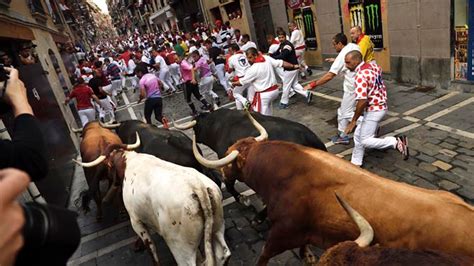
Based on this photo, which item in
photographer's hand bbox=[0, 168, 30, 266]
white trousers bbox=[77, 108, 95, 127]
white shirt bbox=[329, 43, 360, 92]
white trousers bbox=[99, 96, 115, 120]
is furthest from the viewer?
white trousers bbox=[99, 96, 115, 120]

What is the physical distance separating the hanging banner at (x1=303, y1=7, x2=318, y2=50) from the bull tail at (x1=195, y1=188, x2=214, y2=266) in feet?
38.1

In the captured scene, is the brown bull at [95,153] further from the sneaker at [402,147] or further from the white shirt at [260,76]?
the sneaker at [402,147]

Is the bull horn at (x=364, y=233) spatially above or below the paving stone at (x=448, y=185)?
above

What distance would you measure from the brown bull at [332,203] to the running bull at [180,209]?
452mm

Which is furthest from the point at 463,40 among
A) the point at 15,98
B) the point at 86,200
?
the point at 15,98

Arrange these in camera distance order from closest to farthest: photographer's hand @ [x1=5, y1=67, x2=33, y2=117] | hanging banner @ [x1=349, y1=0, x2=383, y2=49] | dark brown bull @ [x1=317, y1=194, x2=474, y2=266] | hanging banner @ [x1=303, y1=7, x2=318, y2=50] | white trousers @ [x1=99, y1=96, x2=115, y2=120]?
dark brown bull @ [x1=317, y1=194, x2=474, y2=266] → photographer's hand @ [x1=5, y1=67, x2=33, y2=117] → hanging banner @ [x1=349, y1=0, x2=383, y2=49] → white trousers @ [x1=99, y1=96, x2=115, y2=120] → hanging banner @ [x1=303, y1=7, x2=318, y2=50]

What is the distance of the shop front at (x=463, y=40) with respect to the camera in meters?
7.86

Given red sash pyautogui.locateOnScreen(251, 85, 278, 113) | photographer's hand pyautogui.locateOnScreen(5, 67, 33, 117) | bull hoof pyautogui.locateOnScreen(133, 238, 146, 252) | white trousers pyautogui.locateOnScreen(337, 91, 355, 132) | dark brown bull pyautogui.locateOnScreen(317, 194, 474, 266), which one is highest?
photographer's hand pyautogui.locateOnScreen(5, 67, 33, 117)

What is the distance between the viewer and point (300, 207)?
3.37m

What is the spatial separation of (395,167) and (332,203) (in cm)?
325

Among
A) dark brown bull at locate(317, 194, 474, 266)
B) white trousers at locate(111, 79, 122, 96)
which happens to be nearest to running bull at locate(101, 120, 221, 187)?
dark brown bull at locate(317, 194, 474, 266)

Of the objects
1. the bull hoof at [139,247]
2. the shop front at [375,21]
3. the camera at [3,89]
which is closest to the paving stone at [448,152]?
the shop front at [375,21]

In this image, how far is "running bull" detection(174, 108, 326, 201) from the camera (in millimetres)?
4871

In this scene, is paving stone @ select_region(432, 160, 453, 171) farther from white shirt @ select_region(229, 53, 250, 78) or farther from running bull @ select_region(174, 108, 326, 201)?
white shirt @ select_region(229, 53, 250, 78)
